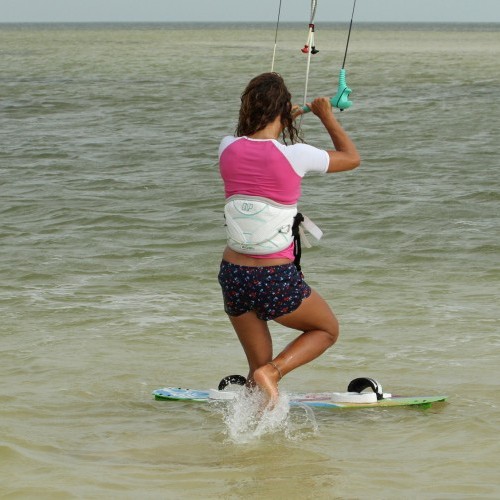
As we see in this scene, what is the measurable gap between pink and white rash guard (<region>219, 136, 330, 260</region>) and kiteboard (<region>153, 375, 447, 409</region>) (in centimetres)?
124

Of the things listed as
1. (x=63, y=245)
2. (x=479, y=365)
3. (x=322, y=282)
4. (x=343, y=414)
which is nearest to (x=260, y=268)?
(x=343, y=414)

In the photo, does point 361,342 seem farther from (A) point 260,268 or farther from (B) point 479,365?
(A) point 260,268

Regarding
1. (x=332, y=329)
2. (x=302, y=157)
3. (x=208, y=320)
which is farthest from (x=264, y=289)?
(x=208, y=320)

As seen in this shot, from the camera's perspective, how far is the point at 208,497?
16.6 ft

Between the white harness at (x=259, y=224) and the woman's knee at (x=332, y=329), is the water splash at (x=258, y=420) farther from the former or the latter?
the white harness at (x=259, y=224)

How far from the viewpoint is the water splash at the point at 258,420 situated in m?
5.80

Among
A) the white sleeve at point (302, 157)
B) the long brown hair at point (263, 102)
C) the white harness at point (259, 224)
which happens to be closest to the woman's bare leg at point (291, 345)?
the white harness at point (259, 224)

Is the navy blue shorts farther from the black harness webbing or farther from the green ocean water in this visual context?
the green ocean water

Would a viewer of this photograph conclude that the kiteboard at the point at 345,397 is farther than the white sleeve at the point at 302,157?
Yes

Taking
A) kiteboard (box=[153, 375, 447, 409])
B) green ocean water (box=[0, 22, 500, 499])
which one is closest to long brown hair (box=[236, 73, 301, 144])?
kiteboard (box=[153, 375, 447, 409])

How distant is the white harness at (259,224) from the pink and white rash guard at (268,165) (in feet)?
0.12

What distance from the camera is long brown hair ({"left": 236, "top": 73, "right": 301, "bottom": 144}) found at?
17.4 ft

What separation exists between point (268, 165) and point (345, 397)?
1.73m

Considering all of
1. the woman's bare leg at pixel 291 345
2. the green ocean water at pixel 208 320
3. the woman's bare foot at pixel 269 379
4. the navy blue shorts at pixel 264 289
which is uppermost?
the navy blue shorts at pixel 264 289
